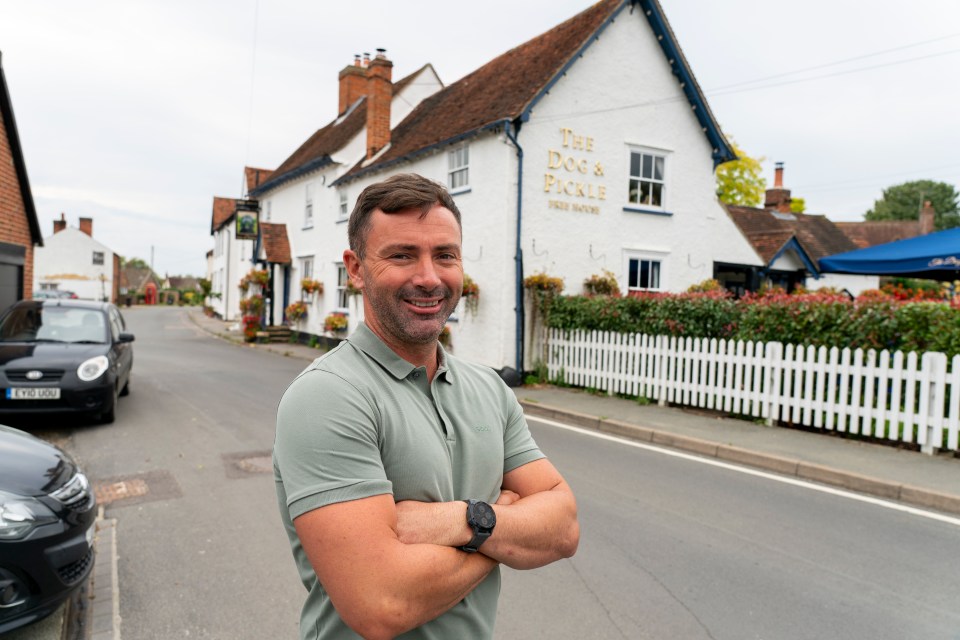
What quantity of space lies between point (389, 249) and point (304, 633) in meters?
1.00

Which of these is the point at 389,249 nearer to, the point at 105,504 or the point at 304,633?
the point at 304,633

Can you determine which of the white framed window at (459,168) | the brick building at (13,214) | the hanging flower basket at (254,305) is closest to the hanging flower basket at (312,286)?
the hanging flower basket at (254,305)

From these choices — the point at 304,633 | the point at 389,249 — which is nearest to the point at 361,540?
the point at 304,633

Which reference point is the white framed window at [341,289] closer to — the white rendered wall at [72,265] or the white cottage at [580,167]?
the white cottage at [580,167]

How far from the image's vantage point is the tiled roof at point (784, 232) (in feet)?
64.7

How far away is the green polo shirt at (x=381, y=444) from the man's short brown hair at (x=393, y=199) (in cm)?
27

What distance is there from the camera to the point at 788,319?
925cm

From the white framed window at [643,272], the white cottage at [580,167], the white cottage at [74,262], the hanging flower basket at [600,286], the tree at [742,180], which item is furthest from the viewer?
the white cottage at [74,262]

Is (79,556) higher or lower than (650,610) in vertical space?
higher

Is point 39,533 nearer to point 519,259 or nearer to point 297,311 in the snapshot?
point 519,259

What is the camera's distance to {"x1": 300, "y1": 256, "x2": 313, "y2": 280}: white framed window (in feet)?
79.9

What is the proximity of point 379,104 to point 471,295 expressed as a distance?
938cm

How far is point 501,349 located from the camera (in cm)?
1346

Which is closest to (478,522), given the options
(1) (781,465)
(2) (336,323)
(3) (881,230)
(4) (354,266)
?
(4) (354,266)
